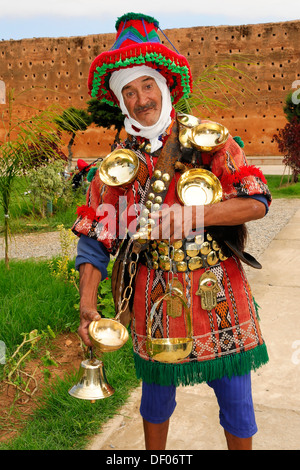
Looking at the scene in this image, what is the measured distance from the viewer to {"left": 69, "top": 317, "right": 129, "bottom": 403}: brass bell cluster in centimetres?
160

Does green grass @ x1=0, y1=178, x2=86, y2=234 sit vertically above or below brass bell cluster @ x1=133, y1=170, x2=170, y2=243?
below

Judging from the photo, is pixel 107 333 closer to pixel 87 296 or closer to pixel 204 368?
pixel 87 296

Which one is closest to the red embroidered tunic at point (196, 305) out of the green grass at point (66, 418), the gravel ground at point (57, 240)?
the green grass at point (66, 418)

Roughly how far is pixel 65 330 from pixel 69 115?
1765 millimetres

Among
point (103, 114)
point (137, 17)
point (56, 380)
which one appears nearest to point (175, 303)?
point (137, 17)

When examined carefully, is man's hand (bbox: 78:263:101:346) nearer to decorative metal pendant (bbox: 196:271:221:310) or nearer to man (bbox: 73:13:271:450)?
man (bbox: 73:13:271:450)

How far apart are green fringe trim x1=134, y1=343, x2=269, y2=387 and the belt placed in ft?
1.19

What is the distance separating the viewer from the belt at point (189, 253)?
1690mm

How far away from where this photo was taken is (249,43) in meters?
27.4

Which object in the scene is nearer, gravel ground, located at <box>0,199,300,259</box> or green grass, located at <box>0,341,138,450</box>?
green grass, located at <box>0,341,138,450</box>

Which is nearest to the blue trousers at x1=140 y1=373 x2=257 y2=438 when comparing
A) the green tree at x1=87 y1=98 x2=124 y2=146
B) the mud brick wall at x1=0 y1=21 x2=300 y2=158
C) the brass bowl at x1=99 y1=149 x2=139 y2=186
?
the brass bowl at x1=99 y1=149 x2=139 y2=186

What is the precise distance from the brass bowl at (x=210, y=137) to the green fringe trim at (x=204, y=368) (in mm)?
778
